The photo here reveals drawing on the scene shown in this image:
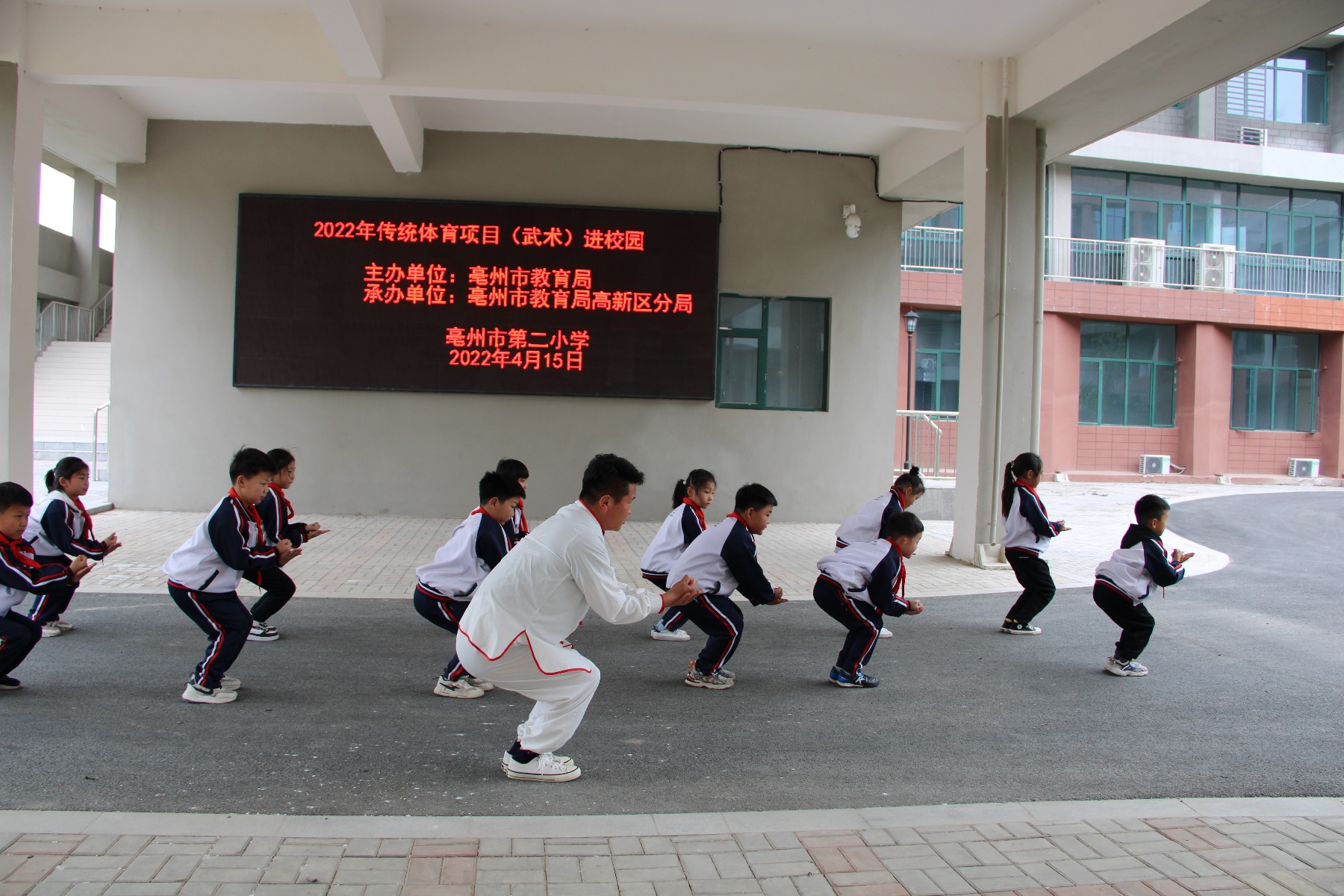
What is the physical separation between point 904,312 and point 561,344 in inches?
469

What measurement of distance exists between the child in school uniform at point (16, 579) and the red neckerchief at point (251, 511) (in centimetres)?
82

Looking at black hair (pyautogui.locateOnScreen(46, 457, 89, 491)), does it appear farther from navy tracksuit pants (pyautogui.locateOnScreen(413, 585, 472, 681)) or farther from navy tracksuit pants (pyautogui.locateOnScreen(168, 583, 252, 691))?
navy tracksuit pants (pyautogui.locateOnScreen(413, 585, 472, 681))

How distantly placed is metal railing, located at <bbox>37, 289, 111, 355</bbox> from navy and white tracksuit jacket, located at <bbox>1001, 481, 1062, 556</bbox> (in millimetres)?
20949

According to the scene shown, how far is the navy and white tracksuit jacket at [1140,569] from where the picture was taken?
5.34 m

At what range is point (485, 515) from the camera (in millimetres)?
4977

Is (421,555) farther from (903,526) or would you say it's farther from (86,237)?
(86,237)

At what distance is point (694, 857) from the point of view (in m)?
3.01

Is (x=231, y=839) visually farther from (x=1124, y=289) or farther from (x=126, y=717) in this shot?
(x=1124, y=289)

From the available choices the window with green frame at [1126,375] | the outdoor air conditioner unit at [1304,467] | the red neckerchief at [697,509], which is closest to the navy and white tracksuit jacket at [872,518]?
the red neckerchief at [697,509]

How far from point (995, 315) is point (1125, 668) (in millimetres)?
4917

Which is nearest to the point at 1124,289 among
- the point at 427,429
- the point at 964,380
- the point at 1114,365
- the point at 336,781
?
the point at 1114,365

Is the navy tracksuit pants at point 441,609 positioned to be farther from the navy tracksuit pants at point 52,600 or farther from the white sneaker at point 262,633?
the navy tracksuit pants at point 52,600

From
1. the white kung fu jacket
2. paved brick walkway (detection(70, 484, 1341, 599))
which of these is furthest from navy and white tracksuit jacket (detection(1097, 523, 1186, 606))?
the white kung fu jacket

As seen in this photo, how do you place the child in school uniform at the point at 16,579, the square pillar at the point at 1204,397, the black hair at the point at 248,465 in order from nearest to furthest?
the child in school uniform at the point at 16,579 < the black hair at the point at 248,465 < the square pillar at the point at 1204,397
